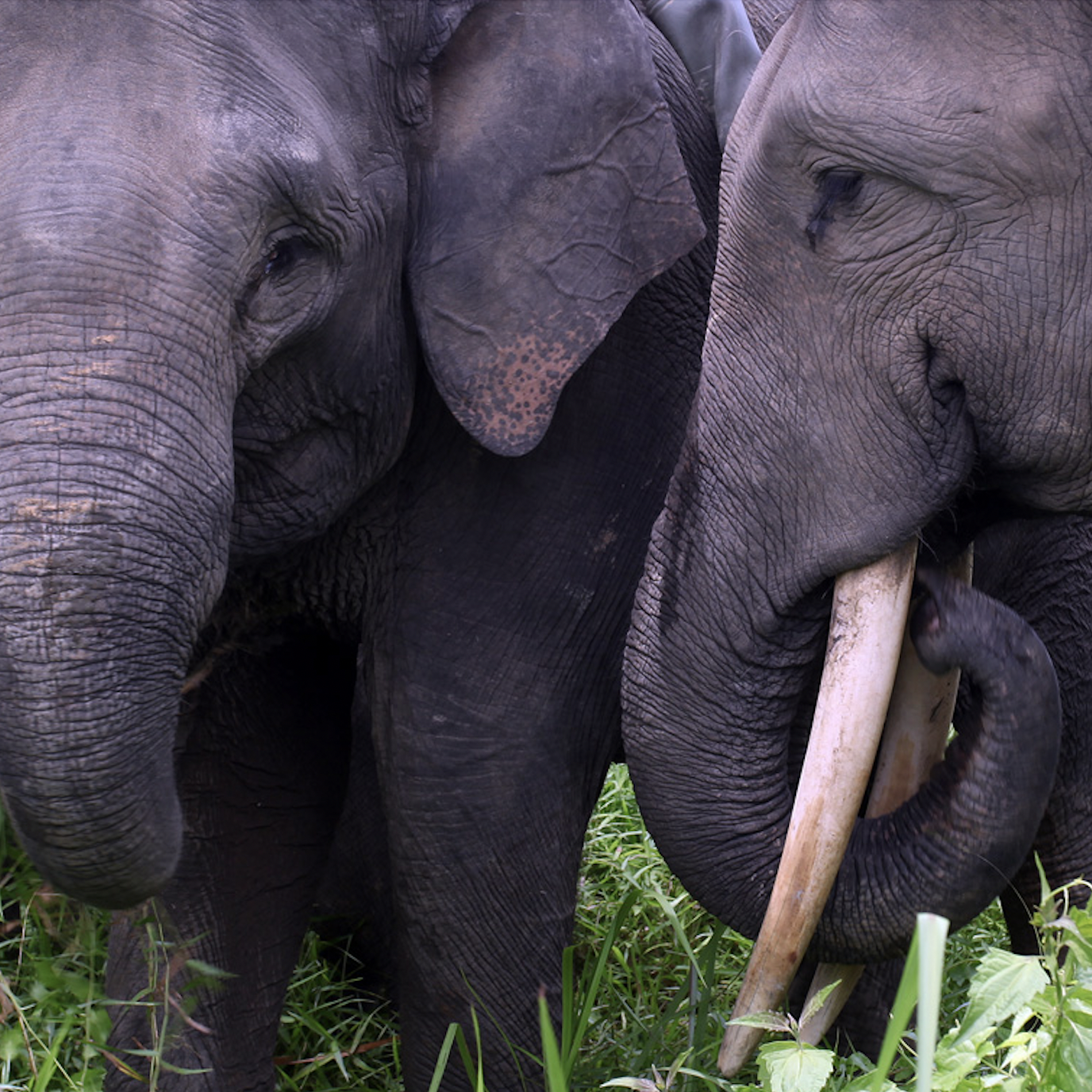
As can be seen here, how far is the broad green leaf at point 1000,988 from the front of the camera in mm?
2016

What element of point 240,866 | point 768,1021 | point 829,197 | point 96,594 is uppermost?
point 829,197

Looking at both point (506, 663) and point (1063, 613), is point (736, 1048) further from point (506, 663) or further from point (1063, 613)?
point (1063, 613)

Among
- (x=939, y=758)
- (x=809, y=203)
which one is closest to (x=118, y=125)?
(x=809, y=203)

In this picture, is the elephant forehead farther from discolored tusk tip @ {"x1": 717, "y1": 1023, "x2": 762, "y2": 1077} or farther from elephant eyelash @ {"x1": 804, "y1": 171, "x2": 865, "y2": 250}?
discolored tusk tip @ {"x1": 717, "y1": 1023, "x2": 762, "y2": 1077}

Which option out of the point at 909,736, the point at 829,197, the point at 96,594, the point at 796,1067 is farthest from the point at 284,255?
the point at 796,1067

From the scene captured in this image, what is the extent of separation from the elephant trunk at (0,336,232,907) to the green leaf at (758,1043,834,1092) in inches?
31.1

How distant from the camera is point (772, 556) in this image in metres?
2.56

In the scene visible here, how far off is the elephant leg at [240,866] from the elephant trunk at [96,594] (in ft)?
2.70

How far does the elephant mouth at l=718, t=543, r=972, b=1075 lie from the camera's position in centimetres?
250

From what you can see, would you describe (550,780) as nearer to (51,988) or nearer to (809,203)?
(51,988)

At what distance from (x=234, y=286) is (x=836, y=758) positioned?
0.97 m

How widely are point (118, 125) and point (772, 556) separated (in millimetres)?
969

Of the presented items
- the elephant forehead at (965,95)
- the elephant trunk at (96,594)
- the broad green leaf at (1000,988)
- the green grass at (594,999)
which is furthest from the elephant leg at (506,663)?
the broad green leaf at (1000,988)

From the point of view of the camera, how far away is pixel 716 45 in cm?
317
